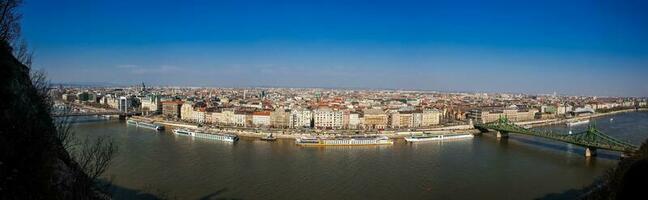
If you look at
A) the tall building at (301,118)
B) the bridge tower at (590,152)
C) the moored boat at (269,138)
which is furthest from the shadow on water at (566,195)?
the tall building at (301,118)

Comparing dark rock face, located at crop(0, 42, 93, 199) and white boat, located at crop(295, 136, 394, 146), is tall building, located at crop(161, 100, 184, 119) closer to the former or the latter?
white boat, located at crop(295, 136, 394, 146)

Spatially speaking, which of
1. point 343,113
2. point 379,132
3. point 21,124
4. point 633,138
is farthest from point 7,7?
point 633,138

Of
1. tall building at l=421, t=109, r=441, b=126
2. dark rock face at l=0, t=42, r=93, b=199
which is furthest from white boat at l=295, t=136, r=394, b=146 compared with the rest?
dark rock face at l=0, t=42, r=93, b=199

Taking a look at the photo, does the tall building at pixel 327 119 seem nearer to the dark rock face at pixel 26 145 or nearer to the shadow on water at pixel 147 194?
the shadow on water at pixel 147 194

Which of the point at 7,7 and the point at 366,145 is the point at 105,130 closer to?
the point at 366,145

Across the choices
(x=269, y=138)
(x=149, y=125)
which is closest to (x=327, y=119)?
(x=269, y=138)
